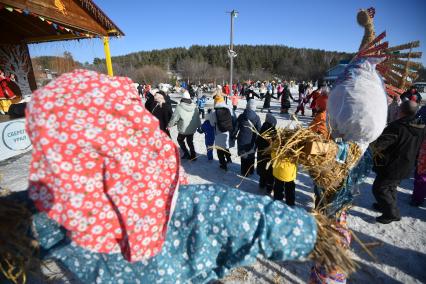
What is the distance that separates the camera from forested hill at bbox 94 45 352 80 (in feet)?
260

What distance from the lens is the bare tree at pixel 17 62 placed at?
9.96m

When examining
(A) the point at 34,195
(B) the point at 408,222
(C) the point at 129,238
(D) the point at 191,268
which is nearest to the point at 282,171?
(B) the point at 408,222

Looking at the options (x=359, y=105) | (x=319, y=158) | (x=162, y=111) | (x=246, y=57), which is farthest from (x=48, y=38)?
(x=246, y=57)

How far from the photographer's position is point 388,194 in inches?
135

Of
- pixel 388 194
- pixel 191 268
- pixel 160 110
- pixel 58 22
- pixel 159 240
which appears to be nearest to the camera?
pixel 159 240

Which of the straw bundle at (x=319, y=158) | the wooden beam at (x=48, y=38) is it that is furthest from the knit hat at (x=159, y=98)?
the wooden beam at (x=48, y=38)

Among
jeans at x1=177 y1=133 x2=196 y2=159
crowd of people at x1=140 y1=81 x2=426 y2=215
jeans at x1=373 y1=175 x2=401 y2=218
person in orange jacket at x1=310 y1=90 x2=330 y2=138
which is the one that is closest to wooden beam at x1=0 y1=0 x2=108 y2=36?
crowd of people at x1=140 y1=81 x2=426 y2=215

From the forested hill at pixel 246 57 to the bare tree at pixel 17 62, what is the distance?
6943 centimetres

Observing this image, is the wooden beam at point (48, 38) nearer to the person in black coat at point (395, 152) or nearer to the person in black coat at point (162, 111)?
the person in black coat at point (162, 111)

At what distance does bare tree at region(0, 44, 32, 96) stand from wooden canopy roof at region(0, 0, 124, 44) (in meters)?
0.30

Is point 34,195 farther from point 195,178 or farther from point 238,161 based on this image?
point 238,161

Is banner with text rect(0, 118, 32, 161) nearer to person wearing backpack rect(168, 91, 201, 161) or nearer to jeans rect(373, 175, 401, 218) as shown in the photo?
person wearing backpack rect(168, 91, 201, 161)

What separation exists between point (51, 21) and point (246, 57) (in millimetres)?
91131

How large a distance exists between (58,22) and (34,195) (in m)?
8.30
